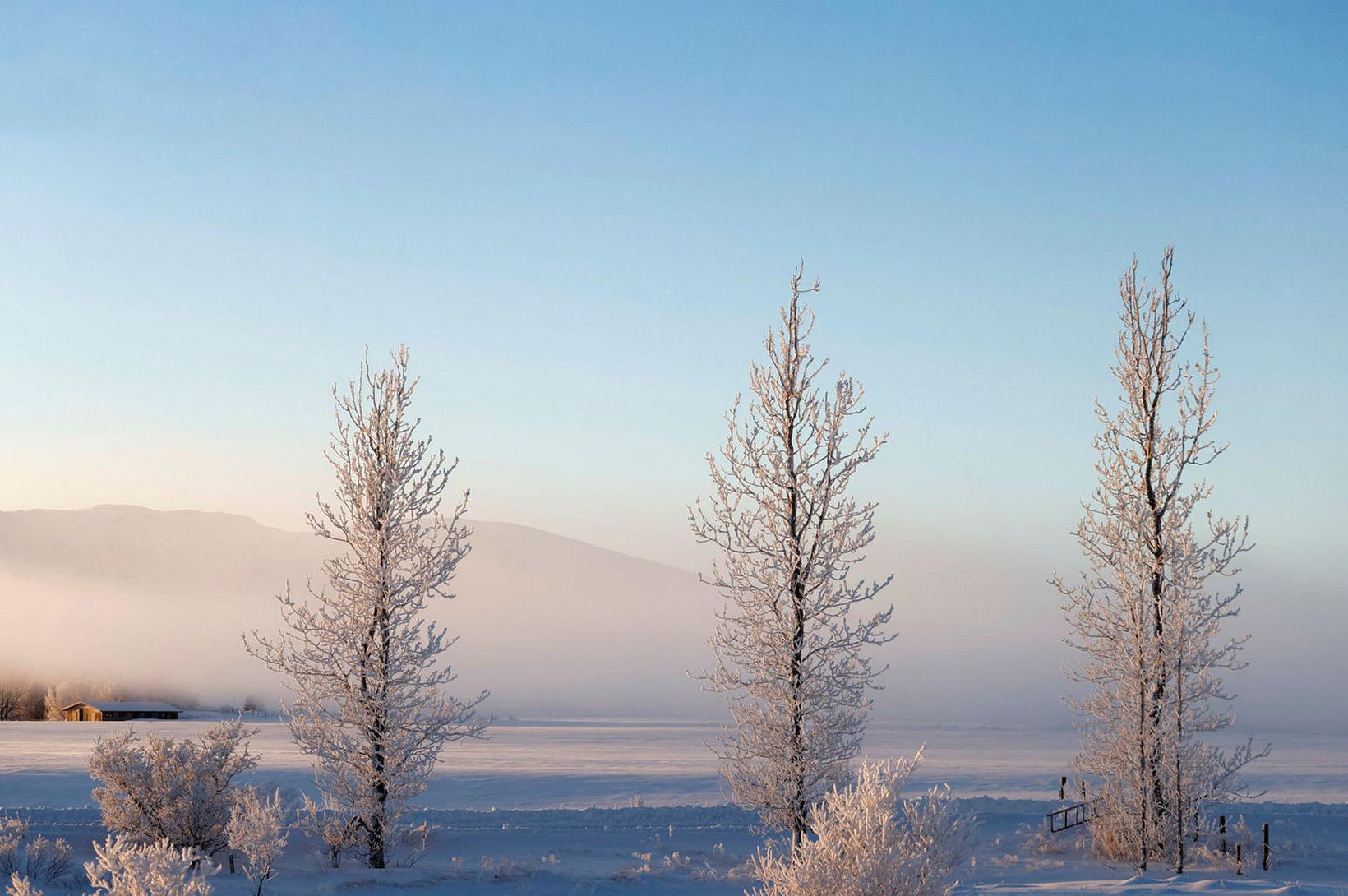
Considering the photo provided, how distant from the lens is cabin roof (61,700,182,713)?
2992 inches

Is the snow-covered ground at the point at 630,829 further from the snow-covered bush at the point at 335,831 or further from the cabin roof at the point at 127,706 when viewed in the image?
the cabin roof at the point at 127,706

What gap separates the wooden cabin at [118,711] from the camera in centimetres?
7600

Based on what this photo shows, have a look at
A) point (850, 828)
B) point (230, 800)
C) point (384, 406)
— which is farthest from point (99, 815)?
point (850, 828)

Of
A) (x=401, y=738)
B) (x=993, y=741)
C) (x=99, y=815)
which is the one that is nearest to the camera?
(x=401, y=738)

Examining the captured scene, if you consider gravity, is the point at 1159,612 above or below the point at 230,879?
above

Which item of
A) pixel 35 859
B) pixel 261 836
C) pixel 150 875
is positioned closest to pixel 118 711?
pixel 35 859

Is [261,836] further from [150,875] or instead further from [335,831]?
[150,875]

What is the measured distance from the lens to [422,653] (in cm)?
1633

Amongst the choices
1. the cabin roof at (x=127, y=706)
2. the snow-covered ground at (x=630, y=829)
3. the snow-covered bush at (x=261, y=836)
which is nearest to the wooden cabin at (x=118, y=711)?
the cabin roof at (x=127, y=706)

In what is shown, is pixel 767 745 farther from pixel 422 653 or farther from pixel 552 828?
pixel 552 828

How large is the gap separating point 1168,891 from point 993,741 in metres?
66.1

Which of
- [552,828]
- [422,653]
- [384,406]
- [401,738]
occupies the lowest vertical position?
[552,828]

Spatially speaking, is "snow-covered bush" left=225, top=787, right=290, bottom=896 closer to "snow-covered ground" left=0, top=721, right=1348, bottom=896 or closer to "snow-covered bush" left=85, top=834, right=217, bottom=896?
"snow-covered ground" left=0, top=721, right=1348, bottom=896

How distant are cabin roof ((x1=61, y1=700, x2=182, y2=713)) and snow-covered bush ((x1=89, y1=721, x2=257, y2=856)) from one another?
6697 centimetres
